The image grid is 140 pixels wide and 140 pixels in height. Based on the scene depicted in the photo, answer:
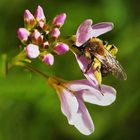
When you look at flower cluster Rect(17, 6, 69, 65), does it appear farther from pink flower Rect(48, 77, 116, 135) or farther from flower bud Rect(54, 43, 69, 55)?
pink flower Rect(48, 77, 116, 135)

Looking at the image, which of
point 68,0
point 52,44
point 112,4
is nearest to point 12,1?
point 68,0

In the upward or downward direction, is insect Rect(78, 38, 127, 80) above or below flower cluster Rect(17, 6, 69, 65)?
below

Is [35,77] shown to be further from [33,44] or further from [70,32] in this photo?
[33,44]

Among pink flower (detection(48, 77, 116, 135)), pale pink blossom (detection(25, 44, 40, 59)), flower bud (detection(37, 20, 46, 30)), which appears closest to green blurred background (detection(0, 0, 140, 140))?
pink flower (detection(48, 77, 116, 135))

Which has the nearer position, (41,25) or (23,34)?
(23,34)

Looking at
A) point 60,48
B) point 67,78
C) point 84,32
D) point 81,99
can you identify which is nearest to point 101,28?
point 84,32

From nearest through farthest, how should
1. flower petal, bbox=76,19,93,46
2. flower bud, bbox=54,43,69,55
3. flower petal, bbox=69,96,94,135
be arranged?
flower petal, bbox=76,19,93,46 < flower bud, bbox=54,43,69,55 < flower petal, bbox=69,96,94,135

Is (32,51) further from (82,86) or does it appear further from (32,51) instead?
(82,86)
